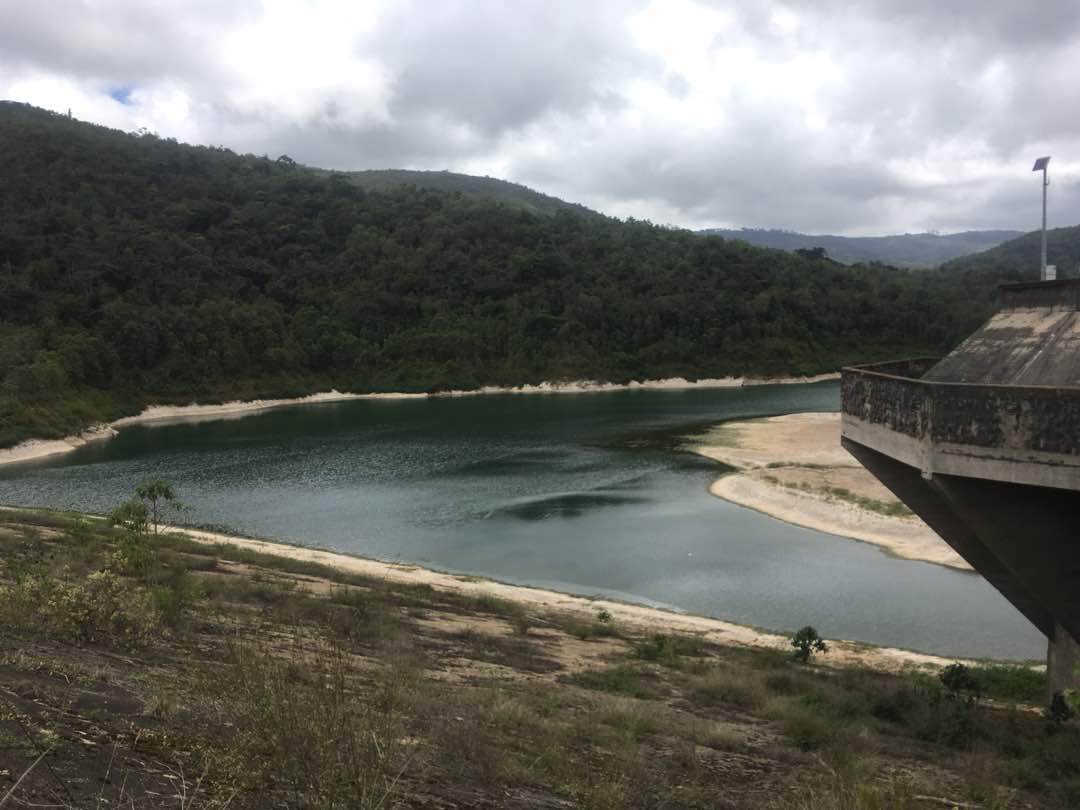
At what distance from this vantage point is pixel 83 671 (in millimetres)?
6254

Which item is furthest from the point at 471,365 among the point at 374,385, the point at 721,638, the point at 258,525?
the point at 721,638

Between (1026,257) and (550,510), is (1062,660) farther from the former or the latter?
(1026,257)

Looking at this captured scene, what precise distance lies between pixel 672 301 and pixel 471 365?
25.0m

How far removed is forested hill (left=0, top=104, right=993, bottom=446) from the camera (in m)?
68.3

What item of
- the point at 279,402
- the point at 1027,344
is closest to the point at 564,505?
the point at 1027,344

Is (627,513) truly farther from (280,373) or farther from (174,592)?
(280,373)

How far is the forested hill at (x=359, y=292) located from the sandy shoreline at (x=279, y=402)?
124 cm

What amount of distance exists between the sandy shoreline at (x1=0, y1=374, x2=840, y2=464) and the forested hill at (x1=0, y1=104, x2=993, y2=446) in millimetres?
1244

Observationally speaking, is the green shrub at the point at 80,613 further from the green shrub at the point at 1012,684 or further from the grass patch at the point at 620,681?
the green shrub at the point at 1012,684

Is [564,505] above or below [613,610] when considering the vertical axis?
above

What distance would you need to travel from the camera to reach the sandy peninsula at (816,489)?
23016mm

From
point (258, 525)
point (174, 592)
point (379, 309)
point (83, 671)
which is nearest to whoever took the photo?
point (83, 671)

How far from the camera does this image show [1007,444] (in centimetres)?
647

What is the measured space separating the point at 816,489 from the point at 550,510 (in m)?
9.97
